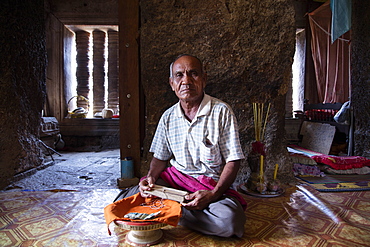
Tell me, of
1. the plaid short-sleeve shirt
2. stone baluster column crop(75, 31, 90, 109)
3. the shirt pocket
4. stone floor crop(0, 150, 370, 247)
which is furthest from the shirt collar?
stone baluster column crop(75, 31, 90, 109)

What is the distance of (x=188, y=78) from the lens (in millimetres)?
1781

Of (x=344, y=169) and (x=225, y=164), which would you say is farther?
(x=344, y=169)

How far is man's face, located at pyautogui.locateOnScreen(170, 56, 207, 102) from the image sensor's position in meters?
1.79

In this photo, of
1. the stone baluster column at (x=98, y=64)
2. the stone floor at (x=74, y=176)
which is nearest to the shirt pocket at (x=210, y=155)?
the stone floor at (x=74, y=176)

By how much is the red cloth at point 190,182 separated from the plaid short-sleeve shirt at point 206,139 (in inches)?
2.6

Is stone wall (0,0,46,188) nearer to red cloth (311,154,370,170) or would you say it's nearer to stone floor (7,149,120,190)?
stone floor (7,149,120,190)

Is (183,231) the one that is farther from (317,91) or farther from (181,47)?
(317,91)

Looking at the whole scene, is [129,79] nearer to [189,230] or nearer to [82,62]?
[189,230]

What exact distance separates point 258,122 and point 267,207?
92 centimetres

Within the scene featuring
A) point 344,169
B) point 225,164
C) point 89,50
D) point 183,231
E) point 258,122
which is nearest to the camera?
point 183,231

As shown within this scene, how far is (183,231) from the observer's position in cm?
170

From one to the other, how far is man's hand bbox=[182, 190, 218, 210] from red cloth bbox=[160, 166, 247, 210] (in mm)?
102

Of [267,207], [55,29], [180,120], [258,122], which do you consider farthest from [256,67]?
[55,29]

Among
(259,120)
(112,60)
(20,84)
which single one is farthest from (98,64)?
(259,120)
